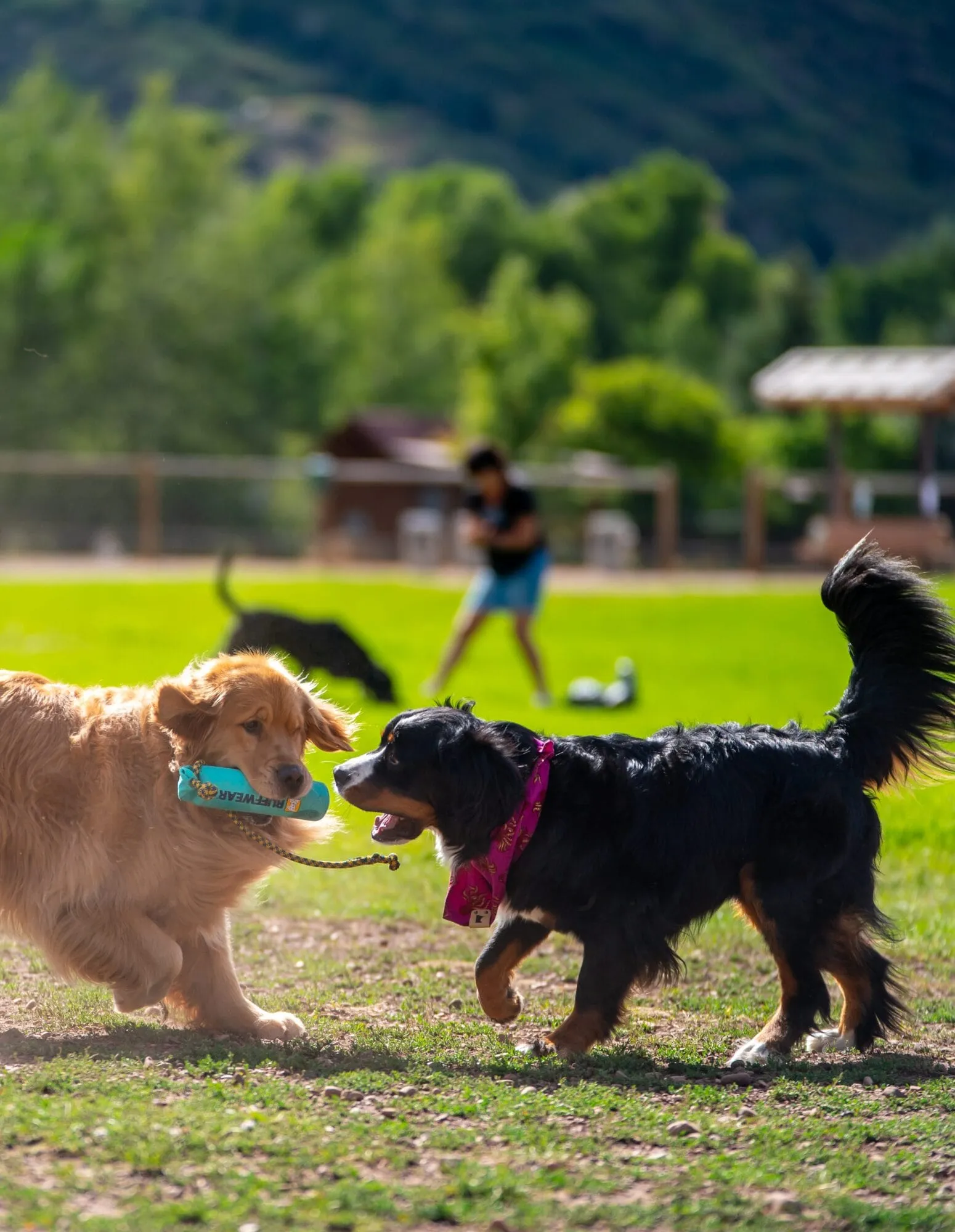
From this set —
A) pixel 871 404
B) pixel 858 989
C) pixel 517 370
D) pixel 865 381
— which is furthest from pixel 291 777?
pixel 517 370

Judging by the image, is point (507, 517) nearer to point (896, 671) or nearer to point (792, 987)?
point (896, 671)

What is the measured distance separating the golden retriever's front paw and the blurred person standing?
8.98 meters

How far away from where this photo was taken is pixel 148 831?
5211mm

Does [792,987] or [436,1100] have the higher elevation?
[792,987]

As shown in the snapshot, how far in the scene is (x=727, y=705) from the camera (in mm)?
14094

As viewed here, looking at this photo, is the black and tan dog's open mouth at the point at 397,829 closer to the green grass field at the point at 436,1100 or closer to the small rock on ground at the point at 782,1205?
the green grass field at the point at 436,1100

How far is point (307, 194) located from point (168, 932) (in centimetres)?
8621

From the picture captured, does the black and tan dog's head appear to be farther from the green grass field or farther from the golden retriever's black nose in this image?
the green grass field

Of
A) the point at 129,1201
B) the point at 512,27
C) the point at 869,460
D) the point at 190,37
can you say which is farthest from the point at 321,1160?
the point at 190,37

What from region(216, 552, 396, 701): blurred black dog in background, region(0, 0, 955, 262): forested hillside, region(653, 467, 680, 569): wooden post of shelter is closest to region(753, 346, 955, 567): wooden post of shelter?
region(653, 467, 680, 569): wooden post of shelter

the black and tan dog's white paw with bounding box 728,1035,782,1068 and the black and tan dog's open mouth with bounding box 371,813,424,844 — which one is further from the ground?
the black and tan dog's open mouth with bounding box 371,813,424,844

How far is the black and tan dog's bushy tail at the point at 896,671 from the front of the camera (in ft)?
18.0

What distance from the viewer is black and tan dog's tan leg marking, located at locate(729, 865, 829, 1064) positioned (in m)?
5.19

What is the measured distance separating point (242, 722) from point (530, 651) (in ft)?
30.1
